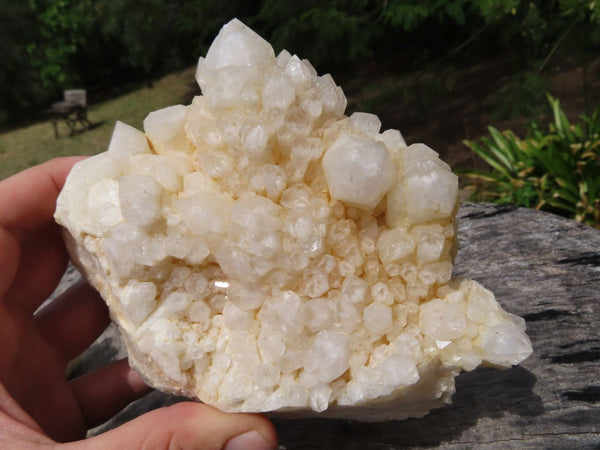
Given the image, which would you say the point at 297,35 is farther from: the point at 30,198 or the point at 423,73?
the point at 30,198

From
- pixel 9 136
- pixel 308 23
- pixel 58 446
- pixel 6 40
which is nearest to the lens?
pixel 58 446

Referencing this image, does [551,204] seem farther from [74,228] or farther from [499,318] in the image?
[74,228]

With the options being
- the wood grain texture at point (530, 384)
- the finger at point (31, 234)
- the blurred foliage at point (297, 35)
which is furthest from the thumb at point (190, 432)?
the blurred foliage at point (297, 35)

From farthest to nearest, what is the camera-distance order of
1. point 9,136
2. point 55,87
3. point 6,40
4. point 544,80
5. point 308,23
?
point 55,87, point 6,40, point 9,136, point 308,23, point 544,80

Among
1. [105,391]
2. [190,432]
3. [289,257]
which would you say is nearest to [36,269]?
[105,391]

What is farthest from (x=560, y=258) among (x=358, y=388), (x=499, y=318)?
(x=358, y=388)

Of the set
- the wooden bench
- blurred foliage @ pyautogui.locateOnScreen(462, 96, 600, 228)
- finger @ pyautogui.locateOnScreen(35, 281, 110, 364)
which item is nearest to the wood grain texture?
finger @ pyautogui.locateOnScreen(35, 281, 110, 364)

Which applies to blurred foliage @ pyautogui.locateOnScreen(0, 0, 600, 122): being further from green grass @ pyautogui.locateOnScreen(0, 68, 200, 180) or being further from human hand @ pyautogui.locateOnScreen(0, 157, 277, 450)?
human hand @ pyautogui.locateOnScreen(0, 157, 277, 450)
